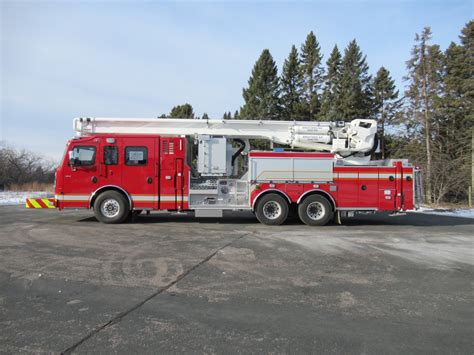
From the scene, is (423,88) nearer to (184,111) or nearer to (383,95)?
(383,95)

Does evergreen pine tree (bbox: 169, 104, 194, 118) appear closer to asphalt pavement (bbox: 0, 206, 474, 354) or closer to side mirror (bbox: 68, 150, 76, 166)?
side mirror (bbox: 68, 150, 76, 166)

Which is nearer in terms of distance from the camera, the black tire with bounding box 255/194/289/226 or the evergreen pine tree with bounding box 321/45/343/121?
the black tire with bounding box 255/194/289/226

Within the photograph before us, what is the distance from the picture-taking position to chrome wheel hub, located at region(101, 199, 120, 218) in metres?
11.1

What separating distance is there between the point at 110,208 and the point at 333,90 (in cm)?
3177

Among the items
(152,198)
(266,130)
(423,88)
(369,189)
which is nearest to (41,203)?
(152,198)

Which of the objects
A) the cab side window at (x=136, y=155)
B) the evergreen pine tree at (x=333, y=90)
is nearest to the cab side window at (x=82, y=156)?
the cab side window at (x=136, y=155)

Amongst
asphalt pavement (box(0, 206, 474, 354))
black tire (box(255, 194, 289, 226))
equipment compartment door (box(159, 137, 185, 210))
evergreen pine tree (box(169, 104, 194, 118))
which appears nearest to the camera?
asphalt pavement (box(0, 206, 474, 354))

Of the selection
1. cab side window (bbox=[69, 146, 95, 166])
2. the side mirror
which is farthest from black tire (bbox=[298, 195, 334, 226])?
the side mirror

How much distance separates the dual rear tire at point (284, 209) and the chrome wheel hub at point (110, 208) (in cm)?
440

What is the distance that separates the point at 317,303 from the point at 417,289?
5.55 ft

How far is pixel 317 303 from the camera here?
14.8 ft

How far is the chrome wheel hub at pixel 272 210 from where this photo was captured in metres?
11.3

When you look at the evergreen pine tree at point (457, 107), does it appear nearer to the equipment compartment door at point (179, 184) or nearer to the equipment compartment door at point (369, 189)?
the equipment compartment door at point (369, 189)

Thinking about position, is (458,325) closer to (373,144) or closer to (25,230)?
(373,144)
